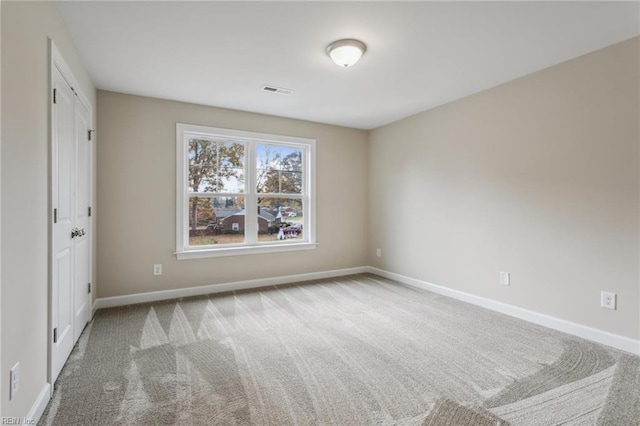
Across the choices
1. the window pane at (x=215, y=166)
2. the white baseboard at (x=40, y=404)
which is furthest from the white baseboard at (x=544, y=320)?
the white baseboard at (x=40, y=404)

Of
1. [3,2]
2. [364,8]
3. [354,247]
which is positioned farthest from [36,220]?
[354,247]

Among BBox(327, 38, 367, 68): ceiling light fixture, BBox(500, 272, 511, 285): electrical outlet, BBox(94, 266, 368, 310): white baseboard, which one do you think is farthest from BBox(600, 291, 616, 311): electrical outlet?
BBox(94, 266, 368, 310): white baseboard

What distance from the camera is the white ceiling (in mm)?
2109

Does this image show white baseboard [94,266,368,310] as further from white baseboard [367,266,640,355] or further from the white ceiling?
the white ceiling

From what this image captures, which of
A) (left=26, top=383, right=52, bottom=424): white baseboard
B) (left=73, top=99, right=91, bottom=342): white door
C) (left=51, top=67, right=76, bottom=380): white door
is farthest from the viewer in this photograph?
(left=73, top=99, right=91, bottom=342): white door

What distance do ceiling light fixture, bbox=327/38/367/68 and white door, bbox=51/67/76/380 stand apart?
6.37 ft

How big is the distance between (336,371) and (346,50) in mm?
2463

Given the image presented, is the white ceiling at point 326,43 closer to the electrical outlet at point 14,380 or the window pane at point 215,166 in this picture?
the window pane at point 215,166

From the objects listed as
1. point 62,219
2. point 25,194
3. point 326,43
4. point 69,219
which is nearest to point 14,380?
point 25,194

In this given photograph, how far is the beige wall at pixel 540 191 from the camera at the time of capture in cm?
252

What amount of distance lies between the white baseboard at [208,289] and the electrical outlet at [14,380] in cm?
221

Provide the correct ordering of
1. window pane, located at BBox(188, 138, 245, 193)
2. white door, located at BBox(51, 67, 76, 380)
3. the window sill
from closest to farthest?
white door, located at BBox(51, 67, 76, 380)
the window sill
window pane, located at BBox(188, 138, 245, 193)

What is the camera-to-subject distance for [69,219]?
2.40 metres

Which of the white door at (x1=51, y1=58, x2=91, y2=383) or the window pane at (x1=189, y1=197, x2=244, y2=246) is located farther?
the window pane at (x1=189, y1=197, x2=244, y2=246)
